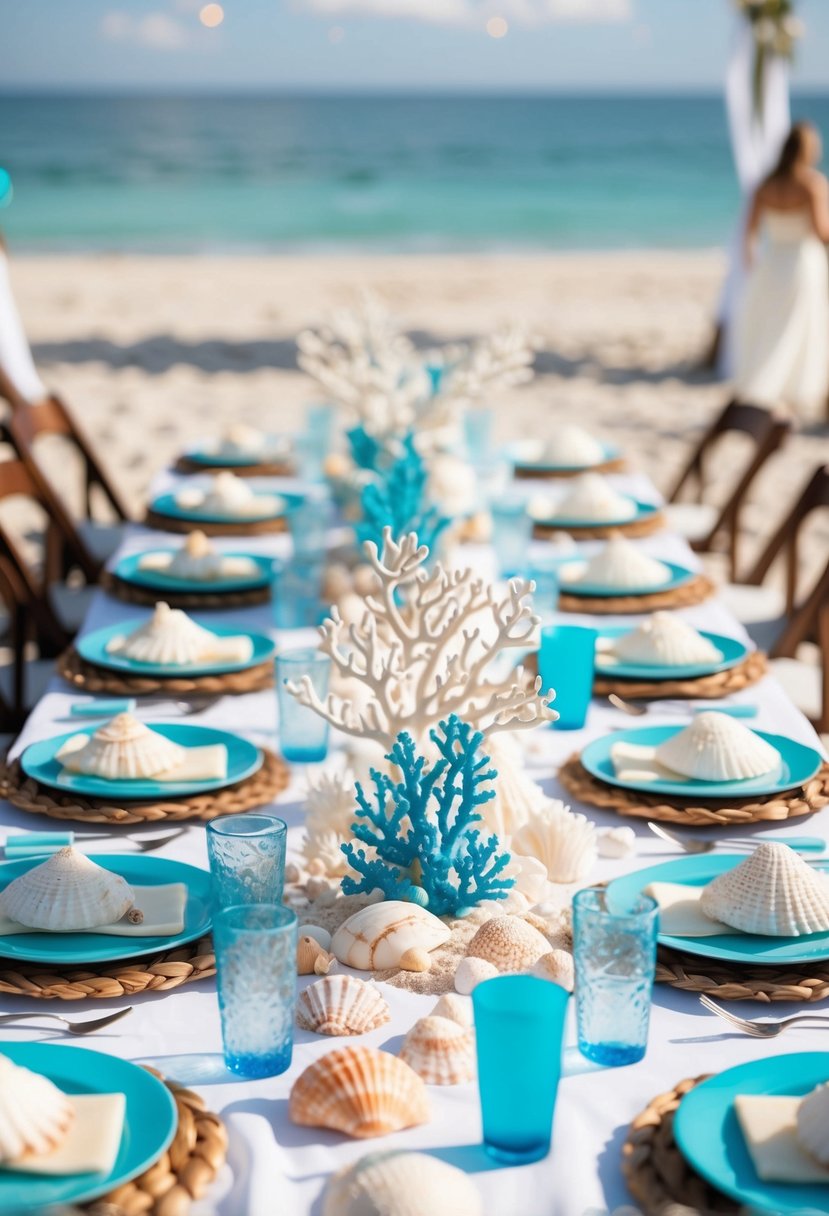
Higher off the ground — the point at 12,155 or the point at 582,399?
the point at 12,155

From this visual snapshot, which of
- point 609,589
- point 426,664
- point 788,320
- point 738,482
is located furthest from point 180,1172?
point 788,320

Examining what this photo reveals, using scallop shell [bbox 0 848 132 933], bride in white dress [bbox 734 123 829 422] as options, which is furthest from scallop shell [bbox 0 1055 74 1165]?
bride in white dress [bbox 734 123 829 422]

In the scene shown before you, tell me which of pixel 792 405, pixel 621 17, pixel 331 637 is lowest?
pixel 792 405

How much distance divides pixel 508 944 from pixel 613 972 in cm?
20

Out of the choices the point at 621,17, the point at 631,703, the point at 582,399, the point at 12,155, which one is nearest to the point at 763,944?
the point at 631,703

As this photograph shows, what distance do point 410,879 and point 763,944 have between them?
410 millimetres

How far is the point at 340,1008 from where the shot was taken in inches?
53.1

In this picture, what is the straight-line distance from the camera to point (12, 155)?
29.9m

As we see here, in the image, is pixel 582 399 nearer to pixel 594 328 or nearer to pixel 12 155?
pixel 594 328

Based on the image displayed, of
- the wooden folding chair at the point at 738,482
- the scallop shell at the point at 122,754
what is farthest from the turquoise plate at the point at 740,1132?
the wooden folding chair at the point at 738,482

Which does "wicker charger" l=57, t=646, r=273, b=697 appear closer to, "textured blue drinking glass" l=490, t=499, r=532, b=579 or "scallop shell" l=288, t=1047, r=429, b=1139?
"textured blue drinking glass" l=490, t=499, r=532, b=579

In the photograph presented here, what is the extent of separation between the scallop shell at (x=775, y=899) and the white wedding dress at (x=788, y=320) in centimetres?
694

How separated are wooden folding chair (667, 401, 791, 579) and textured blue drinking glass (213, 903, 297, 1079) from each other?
294 cm

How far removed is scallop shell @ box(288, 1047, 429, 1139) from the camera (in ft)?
3.82
